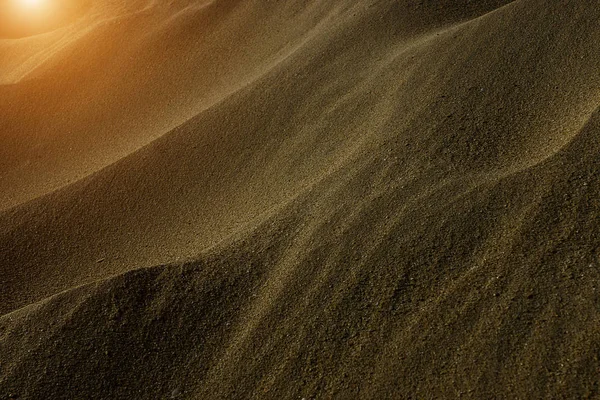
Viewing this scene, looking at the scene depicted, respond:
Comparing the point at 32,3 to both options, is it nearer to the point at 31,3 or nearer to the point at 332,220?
the point at 31,3

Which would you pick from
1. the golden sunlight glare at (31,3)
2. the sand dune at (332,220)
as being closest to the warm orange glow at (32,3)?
the golden sunlight glare at (31,3)

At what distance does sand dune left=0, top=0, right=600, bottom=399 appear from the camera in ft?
5.60

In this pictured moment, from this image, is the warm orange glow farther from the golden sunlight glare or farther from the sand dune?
the sand dune

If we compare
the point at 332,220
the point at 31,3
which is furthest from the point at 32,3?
the point at 332,220

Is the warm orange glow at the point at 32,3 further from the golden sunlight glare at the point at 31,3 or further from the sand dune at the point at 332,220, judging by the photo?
the sand dune at the point at 332,220

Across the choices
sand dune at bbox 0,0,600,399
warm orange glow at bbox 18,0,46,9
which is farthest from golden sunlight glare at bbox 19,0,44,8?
→ sand dune at bbox 0,0,600,399

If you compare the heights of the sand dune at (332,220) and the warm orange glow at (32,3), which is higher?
the warm orange glow at (32,3)

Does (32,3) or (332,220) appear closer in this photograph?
(332,220)

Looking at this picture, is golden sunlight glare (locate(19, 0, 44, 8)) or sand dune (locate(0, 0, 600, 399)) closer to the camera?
sand dune (locate(0, 0, 600, 399))

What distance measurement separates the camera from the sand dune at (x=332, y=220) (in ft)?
5.60

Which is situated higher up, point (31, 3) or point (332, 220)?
point (31, 3)

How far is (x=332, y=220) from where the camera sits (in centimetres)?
216

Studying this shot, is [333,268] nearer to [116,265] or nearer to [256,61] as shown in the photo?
[116,265]

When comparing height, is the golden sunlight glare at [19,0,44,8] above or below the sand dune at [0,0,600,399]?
above
